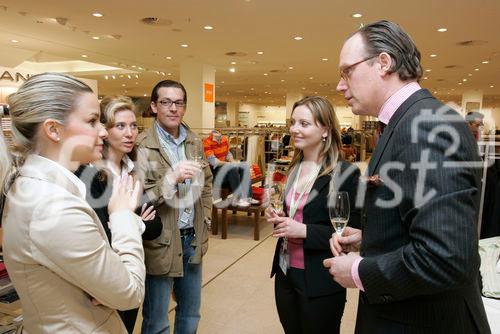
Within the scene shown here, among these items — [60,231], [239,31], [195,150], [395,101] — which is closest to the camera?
[60,231]

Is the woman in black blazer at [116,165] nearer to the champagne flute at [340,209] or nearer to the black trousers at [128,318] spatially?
the black trousers at [128,318]

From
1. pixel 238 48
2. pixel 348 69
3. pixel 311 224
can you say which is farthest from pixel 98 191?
pixel 238 48

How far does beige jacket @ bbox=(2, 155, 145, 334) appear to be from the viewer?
94 cm

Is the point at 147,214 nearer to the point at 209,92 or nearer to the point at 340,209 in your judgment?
the point at 340,209

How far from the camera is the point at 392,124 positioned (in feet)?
3.67

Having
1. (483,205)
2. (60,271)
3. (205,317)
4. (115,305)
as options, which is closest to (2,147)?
(60,271)

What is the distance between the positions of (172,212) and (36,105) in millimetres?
1130

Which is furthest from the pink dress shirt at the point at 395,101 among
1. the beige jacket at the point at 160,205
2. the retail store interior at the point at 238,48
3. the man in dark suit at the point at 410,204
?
the retail store interior at the point at 238,48

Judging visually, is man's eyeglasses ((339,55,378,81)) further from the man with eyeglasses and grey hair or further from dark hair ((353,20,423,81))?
the man with eyeglasses and grey hair

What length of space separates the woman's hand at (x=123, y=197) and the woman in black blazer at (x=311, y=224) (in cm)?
79

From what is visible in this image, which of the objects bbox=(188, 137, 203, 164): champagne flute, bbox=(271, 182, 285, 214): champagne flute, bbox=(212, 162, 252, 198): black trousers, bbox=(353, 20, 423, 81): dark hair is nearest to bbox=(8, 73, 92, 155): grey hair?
bbox=(353, 20, 423, 81): dark hair

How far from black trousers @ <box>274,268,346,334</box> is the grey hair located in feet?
4.20

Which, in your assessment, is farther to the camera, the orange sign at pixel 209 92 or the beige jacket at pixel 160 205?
the orange sign at pixel 209 92

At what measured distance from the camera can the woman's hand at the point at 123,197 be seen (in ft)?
3.97
